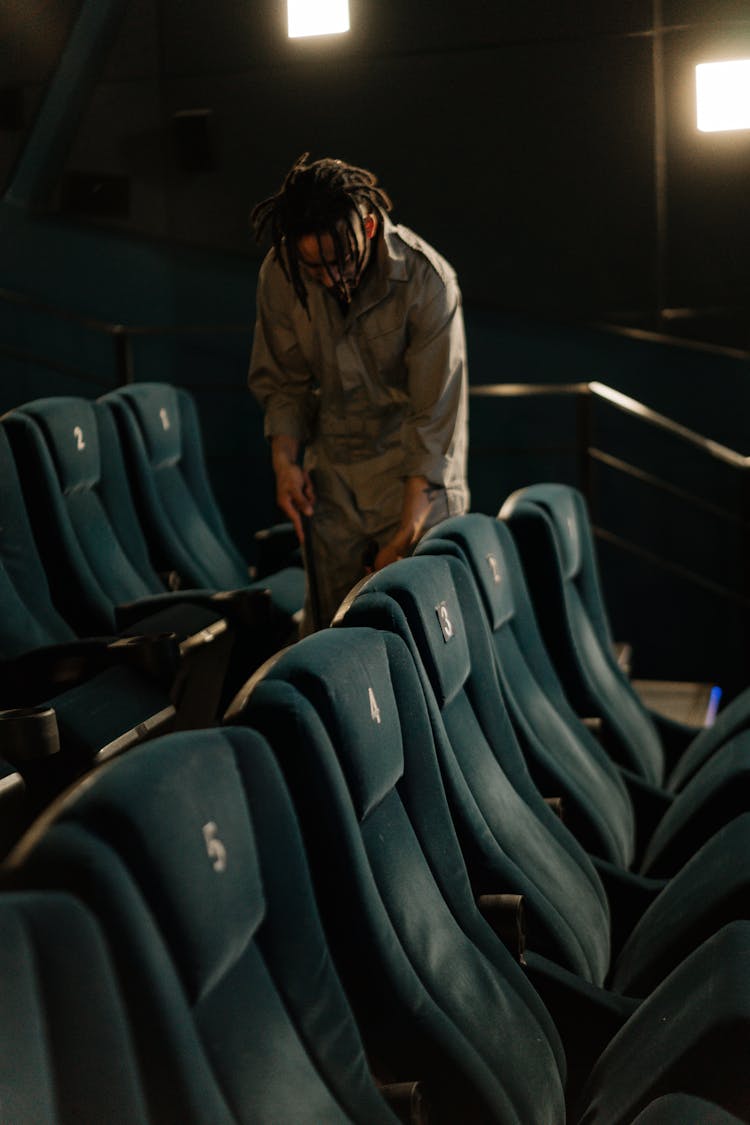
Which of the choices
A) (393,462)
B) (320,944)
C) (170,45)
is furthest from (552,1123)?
(170,45)

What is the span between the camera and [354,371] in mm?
1876

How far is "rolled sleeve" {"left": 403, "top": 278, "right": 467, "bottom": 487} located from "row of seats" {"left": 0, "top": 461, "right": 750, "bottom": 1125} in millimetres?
269

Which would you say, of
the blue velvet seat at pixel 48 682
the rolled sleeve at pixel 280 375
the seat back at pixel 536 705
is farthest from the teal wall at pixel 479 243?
the seat back at pixel 536 705

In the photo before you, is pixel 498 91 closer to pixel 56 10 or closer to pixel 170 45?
pixel 170 45

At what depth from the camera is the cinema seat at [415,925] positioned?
0.84 m

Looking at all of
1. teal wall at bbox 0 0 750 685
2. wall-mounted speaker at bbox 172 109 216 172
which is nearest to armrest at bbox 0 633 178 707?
teal wall at bbox 0 0 750 685

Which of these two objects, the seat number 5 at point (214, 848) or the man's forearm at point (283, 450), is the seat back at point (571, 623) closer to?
the man's forearm at point (283, 450)

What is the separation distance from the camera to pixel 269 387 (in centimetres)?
196

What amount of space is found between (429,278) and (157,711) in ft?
2.00

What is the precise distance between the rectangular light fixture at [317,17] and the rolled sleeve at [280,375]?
2.77ft

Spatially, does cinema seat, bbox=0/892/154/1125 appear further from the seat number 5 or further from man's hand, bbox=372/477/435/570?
man's hand, bbox=372/477/435/570

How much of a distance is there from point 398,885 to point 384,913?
0.07 m

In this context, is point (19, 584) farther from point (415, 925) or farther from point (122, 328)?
point (122, 328)

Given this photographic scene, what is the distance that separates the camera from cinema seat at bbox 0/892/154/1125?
1.71ft
